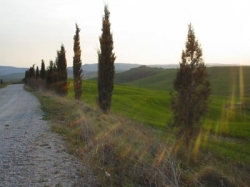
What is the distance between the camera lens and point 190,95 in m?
13.1

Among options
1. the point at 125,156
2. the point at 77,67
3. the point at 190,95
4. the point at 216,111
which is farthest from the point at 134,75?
the point at 125,156

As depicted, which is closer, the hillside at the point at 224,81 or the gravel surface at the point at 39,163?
A: the gravel surface at the point at 39,163

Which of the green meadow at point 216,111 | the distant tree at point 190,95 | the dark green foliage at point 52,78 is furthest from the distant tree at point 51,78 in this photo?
the distant tree at point 190,95

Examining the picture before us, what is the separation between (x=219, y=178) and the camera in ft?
20.9

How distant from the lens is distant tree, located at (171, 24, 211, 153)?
43.0 feet

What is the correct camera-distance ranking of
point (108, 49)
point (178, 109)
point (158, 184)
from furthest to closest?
point (108, 49) → point (178, 109) → point (158, 184)

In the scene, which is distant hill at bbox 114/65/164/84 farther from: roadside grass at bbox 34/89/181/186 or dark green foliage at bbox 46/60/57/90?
roadside grass at bbox 34/89/181/186

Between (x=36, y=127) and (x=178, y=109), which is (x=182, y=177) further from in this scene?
(x=178, y=109)

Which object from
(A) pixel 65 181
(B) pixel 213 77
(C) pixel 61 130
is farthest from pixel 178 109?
(B) pixel 213 77

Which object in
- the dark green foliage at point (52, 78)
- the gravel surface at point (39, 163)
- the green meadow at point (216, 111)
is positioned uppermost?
the dark green foliage at point (52, 78)

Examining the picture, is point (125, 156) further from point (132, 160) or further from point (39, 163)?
point (39, 163)

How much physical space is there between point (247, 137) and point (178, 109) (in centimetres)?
1025

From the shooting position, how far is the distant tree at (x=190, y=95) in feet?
43.0

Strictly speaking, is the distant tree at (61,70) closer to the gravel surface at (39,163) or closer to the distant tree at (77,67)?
the distant tree at (77,67)
